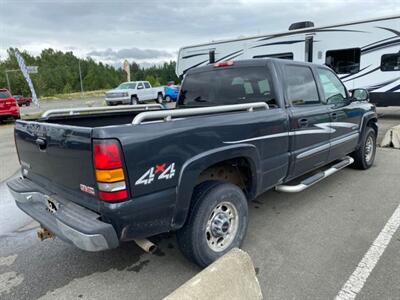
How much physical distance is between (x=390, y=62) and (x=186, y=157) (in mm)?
10626

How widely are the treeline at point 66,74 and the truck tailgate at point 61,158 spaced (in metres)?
70.5

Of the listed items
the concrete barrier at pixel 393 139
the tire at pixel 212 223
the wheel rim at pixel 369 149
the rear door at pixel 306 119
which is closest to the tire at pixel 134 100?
the concrete barrier at pixel 393 139

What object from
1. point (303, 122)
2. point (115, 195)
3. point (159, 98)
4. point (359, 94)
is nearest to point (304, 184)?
point (303, 122)

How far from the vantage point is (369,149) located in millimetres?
5934

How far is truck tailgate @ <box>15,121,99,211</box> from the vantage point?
2.32 m

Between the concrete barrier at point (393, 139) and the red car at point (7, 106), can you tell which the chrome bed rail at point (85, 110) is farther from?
the red car at point (7, 106)

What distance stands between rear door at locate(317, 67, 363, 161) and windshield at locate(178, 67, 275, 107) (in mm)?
1184

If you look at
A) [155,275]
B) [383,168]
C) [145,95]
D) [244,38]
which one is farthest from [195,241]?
[145,95]

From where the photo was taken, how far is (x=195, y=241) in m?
2.71

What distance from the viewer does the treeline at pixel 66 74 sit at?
7426 cm

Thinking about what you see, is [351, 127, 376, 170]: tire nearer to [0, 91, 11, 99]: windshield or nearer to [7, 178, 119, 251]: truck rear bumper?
[7, 178, 119, 251]: truck rear bumper

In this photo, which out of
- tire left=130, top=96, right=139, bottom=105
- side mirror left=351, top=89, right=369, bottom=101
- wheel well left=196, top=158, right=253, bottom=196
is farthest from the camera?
tire left=130, top=96, right=139, bottom=105

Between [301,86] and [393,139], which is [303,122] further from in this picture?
[393,139]

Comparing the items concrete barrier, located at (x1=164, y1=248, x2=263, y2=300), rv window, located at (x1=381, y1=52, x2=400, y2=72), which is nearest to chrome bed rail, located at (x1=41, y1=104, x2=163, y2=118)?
concrete barrier, located at (x1=164, y1=248, x2=263, y2=300)
